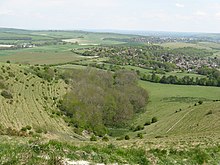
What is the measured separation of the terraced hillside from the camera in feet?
184

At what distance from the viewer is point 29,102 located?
68.8 metres

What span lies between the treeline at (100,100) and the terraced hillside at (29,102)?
3.99 meters

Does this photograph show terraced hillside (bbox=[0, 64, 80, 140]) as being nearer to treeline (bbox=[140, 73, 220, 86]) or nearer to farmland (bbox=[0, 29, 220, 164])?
farmland (bbox=[0, 29, 220, 164])

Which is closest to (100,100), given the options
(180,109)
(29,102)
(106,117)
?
(106,117)

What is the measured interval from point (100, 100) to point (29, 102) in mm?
24602

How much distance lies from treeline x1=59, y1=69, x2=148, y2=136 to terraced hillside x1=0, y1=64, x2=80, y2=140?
13.1 ft

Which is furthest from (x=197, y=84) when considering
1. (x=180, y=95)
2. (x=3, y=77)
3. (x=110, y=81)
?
(x=3, y=77)

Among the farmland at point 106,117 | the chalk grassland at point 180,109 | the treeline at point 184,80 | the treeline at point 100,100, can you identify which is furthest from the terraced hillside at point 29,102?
the treeline at point 184,80

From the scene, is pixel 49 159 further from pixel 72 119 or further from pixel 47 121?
pixel 72 119

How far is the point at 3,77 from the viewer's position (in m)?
78.4

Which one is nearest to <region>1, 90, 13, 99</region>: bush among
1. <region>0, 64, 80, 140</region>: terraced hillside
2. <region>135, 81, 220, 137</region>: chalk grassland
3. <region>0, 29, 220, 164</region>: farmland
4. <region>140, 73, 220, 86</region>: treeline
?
<region>0, 29, 220, 164</region>: farmland

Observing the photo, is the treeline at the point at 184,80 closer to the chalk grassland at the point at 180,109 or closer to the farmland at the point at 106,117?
the farmland at the point at 106,117

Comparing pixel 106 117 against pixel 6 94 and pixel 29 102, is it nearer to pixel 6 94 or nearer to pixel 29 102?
pixel 29 102

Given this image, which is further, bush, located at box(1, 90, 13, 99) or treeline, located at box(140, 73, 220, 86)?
treeline, located at box(140, 73, 220, 86)
